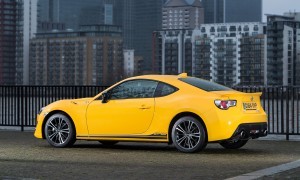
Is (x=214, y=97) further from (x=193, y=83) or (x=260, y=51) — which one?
(x=260, y=51)

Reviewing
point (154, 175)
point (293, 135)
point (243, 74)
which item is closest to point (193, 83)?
point (154, 175)

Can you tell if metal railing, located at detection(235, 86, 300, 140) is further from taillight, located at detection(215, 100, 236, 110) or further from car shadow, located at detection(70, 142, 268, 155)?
taillight, located at detection(215, 100, 236, 110)

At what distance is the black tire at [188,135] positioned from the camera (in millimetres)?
12633

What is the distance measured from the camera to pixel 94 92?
18.2 metres

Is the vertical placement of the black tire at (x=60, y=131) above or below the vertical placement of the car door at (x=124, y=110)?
below

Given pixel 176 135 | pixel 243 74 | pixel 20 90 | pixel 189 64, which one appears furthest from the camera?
pixel 189 64

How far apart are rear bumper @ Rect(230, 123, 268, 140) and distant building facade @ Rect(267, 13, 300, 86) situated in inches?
6408

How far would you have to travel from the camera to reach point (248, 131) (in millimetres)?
12578

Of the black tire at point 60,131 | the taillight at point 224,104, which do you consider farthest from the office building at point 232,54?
the taillight at point 224,104

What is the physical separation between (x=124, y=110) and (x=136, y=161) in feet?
6.90

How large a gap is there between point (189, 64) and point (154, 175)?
7454 inches

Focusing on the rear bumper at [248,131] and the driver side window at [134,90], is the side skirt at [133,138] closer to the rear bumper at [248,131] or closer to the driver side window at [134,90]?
the driver side window at [134,90]

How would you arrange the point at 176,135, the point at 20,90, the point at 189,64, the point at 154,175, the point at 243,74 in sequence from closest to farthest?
the point at 154,175, the point at 176,135, the point at 20,90, the point at 243,74, the point at 189,64

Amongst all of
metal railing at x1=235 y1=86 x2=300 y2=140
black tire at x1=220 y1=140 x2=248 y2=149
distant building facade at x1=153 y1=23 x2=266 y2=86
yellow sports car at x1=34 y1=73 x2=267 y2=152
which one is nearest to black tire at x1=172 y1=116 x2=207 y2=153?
yellow sports car at x1=34 y1=73 x2=267 y2=152
